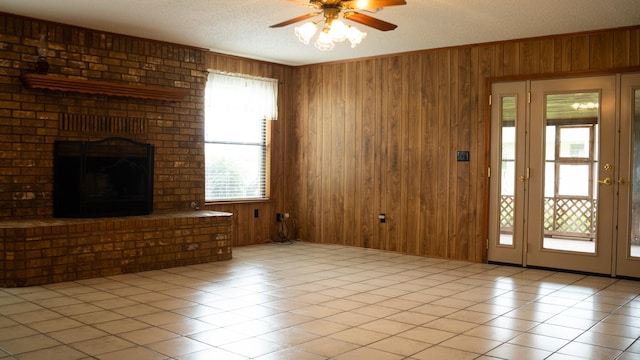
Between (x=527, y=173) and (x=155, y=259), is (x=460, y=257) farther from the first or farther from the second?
(x=155, y=259)

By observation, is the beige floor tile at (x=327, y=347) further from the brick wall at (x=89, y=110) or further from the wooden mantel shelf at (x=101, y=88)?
the wooden mantel shelf at (x=101, y=88)

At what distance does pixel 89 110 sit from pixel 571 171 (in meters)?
5.24

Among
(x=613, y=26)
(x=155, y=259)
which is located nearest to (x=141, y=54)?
(x=155, y=259)

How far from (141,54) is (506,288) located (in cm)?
474

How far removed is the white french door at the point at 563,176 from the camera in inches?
226

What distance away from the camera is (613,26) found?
5.63m

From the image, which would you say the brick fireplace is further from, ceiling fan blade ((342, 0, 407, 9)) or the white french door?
the white french door

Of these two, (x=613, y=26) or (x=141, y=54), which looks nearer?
(x=613, y=26)

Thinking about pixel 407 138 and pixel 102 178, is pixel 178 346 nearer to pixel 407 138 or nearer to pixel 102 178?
pixel 102 178

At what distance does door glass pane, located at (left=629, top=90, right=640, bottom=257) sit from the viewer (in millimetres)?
5656

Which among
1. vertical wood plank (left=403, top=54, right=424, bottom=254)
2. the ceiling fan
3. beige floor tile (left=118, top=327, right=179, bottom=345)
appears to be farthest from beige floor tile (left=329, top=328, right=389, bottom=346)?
vertical wood plank (left=403, top=54, right=424, bottom=254)

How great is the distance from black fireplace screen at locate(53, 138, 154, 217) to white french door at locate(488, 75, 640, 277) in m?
4.03

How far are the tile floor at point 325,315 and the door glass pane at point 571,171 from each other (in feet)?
1.49

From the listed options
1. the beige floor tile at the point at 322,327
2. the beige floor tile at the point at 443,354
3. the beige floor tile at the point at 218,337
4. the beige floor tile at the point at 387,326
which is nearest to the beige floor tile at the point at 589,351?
the beige floor tile at the point at 443,354
